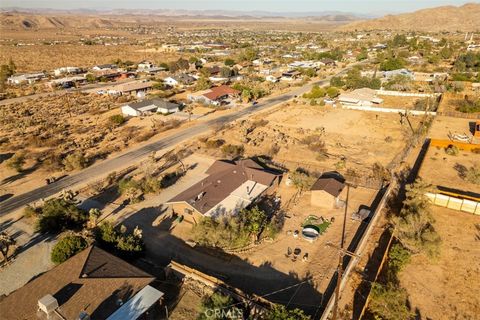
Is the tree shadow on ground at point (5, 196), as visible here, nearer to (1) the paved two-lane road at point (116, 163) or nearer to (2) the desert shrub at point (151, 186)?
(1) the paved two-lane road at point (116, 163)

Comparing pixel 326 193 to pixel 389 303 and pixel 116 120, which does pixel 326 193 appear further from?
pixel 116 120

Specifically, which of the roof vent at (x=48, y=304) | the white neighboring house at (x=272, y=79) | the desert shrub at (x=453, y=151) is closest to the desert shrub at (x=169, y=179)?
the roof vent at (x=48, y=304)

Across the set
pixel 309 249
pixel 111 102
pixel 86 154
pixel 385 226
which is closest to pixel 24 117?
pixel 111 102

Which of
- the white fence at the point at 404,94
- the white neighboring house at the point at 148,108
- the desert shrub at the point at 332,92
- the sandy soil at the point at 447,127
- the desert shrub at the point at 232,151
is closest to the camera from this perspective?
the desert shrub at the point at 232,151

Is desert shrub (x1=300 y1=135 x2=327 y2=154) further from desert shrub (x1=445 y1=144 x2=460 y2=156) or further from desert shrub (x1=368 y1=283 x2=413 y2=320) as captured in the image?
desert shrub (x1=368 y1=283 x2=413 y2=320)

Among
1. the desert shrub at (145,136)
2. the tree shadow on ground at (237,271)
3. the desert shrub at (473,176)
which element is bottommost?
the desert shrub at (145,136)

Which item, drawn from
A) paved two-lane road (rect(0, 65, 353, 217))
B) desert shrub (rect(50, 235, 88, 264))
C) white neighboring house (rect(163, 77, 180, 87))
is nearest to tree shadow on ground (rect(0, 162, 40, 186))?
paved two-lane road (rect(0, 65, 353, 217))
